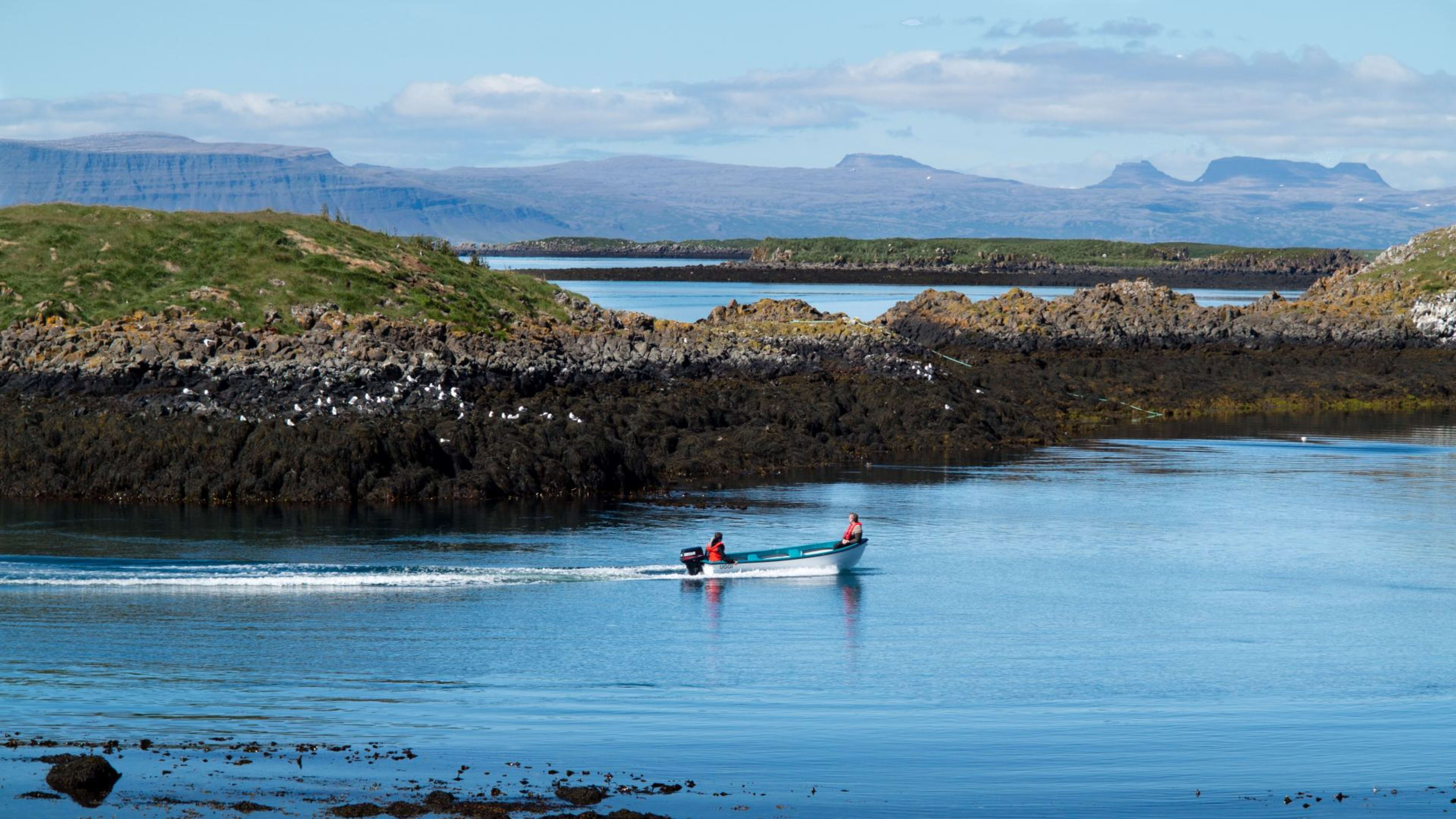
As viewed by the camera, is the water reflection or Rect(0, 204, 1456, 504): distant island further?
Rect(0, 204, 1456, 504): distant island

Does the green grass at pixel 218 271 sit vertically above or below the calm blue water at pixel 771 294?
below

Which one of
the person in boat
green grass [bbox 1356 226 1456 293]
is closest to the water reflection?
the person in boat

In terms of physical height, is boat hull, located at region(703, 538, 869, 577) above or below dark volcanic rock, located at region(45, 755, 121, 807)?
above

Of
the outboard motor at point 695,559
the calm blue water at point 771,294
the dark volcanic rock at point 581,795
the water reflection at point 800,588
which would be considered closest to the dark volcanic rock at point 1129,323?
the calm blue water at point 771,294

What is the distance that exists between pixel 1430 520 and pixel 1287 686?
19723 millimetres

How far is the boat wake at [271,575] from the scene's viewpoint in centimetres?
3042

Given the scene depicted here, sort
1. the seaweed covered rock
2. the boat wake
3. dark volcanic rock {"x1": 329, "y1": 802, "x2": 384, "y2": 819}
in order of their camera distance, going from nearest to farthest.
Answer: dark volcanic rock {"x1": 329, "y1": 802, "x2": 384, "y2": 819} → the boat wake → the seaweed covered rock

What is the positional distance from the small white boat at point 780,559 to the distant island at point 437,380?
1047cm

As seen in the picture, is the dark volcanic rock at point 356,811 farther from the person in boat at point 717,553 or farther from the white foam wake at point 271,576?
the person in boat at point 717,553

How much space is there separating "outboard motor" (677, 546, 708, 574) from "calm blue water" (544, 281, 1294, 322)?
2837 inches

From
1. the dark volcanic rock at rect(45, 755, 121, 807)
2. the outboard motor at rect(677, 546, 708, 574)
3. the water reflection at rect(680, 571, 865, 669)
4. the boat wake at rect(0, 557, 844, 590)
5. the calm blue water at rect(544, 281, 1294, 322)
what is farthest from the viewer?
the calm blue water at rect(544, 281, 1294, 322)

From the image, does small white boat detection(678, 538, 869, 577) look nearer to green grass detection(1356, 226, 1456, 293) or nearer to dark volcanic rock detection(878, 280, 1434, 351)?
dark volcanic rock detection(878, 280, 1434, 351)

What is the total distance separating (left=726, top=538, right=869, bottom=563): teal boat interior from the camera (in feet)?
108

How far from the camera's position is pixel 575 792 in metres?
17.4
